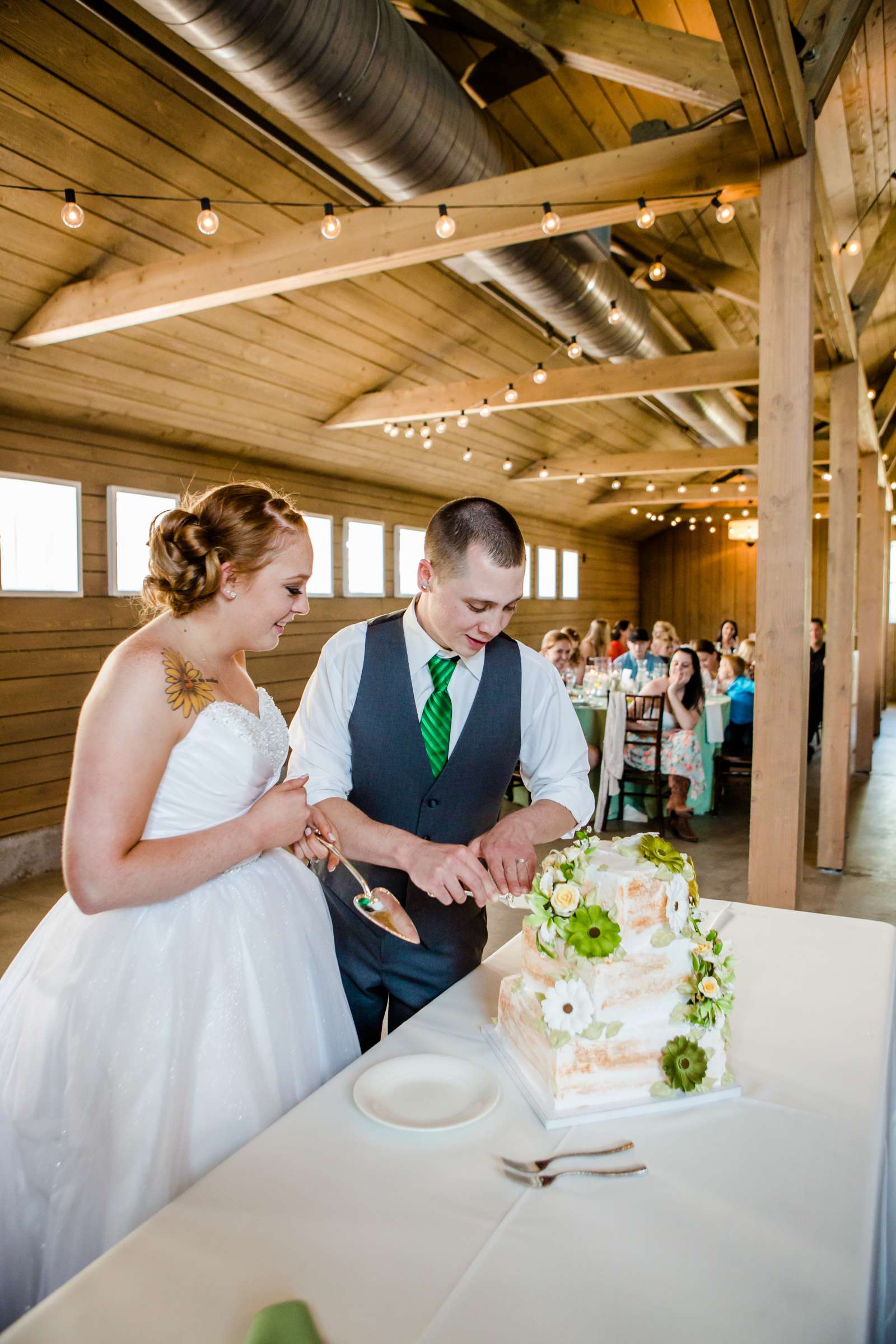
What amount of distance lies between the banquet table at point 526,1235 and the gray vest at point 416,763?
58 centimetres

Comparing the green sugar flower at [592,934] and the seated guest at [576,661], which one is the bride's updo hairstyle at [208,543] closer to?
the green sugar flower at [592,934]

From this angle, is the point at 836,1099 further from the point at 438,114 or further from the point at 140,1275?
the point at 438,114

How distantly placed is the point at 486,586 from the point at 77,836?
844mm

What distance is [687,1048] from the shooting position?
3.92 feet

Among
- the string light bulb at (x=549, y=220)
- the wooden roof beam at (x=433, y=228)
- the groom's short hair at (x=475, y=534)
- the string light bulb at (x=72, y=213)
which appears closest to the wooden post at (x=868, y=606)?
the wooden roof beam at (x=433, y=228)

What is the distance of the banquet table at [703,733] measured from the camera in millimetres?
6523

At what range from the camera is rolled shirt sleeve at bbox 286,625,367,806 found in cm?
178

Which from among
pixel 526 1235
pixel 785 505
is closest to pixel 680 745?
pixel 785 505

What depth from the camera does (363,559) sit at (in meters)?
8.77

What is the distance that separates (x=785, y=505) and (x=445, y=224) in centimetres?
171

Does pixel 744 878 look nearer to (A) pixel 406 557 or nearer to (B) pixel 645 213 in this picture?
(B) pixel 645 213

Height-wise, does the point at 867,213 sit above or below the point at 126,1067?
above

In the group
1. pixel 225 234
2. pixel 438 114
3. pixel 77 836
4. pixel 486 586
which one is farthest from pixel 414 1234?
pixel 225 234

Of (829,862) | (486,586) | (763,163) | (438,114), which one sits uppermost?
(438,114)
